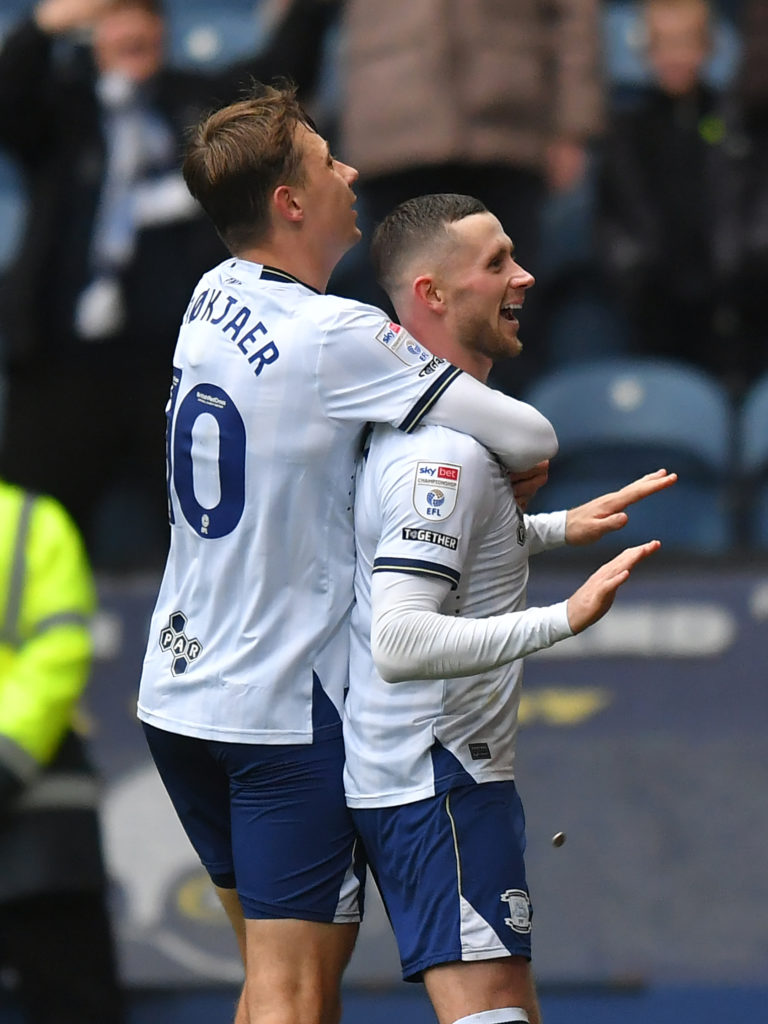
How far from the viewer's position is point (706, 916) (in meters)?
4.69

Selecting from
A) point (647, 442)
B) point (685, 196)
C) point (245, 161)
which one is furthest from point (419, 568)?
point (685, 196)

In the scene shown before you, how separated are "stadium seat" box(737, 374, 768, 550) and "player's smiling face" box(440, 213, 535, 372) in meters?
2.96

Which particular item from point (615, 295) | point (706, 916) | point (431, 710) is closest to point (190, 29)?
point (615, 295)

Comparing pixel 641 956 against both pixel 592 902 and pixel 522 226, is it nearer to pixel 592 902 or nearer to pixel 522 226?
pixel 592 902

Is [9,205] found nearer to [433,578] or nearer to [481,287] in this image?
[481,287]

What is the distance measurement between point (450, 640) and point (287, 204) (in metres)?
0.71

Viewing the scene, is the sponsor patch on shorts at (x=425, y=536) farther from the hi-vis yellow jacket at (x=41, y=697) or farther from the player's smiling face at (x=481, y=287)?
the hi-vis yellow jacket at (x=41, y=697)

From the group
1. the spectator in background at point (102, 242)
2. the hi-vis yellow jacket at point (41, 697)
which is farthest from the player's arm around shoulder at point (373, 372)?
the spectator in background at point (102, 242)

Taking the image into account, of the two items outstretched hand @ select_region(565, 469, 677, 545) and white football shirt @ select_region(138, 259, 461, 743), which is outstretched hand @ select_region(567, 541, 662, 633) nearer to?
outstretched hand @ select_region(565, 469, 677, 545)

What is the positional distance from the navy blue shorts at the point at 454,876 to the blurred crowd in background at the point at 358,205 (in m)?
2.79

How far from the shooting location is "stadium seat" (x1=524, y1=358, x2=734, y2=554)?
5.65 meters

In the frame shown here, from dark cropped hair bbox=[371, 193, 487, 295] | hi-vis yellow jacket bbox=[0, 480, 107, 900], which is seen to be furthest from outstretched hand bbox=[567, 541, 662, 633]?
hi-vis yellow jacket bbox=[0, 480, 107, 900]

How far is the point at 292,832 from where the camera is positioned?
8.99 feet

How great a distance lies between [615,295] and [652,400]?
0.44m
